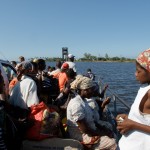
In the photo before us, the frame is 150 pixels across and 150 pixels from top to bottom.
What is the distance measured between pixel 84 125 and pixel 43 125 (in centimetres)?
56

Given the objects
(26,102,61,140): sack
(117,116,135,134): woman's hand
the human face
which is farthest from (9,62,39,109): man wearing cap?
the human face

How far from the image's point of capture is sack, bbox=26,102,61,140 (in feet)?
12.4

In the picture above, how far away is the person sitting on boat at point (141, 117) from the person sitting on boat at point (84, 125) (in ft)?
5.45

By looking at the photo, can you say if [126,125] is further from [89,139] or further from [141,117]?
[89,139]

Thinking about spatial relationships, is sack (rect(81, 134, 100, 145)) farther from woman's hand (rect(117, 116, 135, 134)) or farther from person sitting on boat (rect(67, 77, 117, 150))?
woman's hand (rect(117, 116, 135, 134))

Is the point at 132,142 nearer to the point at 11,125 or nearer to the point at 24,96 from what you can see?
the point at 11,125

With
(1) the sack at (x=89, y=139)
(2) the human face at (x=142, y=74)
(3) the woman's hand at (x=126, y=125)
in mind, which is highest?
(2) the human face at (x=142, y=74)

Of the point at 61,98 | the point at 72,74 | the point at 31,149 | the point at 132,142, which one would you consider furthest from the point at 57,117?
the point at 72,74

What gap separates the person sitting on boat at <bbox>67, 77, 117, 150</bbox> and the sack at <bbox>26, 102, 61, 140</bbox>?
239 millimetres

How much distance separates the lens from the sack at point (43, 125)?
377 centimetres

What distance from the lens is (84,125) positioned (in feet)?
12.9

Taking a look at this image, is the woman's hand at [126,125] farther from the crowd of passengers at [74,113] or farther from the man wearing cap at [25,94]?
the man wearing cap at [25,94]

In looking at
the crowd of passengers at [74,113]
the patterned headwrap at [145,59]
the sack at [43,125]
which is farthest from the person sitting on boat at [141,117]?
the sack at [43,125]

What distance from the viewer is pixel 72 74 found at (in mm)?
7266
